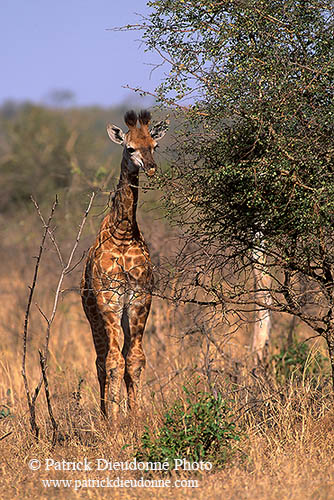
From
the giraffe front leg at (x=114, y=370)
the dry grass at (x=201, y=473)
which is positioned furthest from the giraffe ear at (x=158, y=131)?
the giraffe front leg at (x=114, y=370)

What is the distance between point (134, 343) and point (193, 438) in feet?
6.30

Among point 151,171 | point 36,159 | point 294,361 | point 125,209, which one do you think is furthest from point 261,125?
point 36,159

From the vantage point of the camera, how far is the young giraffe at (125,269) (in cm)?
670

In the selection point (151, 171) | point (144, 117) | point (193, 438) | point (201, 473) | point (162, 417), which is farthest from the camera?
point (144, 117)

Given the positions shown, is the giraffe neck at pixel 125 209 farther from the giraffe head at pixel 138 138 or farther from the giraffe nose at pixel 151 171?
the giraffe nose at pixel 151 171

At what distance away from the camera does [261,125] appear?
5.03 m

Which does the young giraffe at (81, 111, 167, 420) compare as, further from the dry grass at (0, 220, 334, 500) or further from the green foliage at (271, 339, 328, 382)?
the green foliage at (271, 339, 328, 382)

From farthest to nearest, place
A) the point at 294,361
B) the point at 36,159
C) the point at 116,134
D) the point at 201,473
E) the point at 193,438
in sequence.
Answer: the point at 36,159, the point at 294,361, the point at 116,134, the point at 193,438, the point at 201,473

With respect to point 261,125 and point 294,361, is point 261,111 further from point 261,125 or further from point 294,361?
point 294,361

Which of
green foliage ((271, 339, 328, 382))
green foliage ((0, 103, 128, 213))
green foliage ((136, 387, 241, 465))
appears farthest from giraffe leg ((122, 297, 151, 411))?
green foliage ((0, 103, 128, 213))

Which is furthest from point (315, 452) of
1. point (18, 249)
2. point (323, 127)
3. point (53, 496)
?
point (18, 249)

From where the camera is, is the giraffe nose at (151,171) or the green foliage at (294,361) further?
the green foliage at (294,361)

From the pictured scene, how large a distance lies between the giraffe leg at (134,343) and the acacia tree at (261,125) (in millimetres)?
1283

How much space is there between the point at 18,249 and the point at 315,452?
31.4 ft
